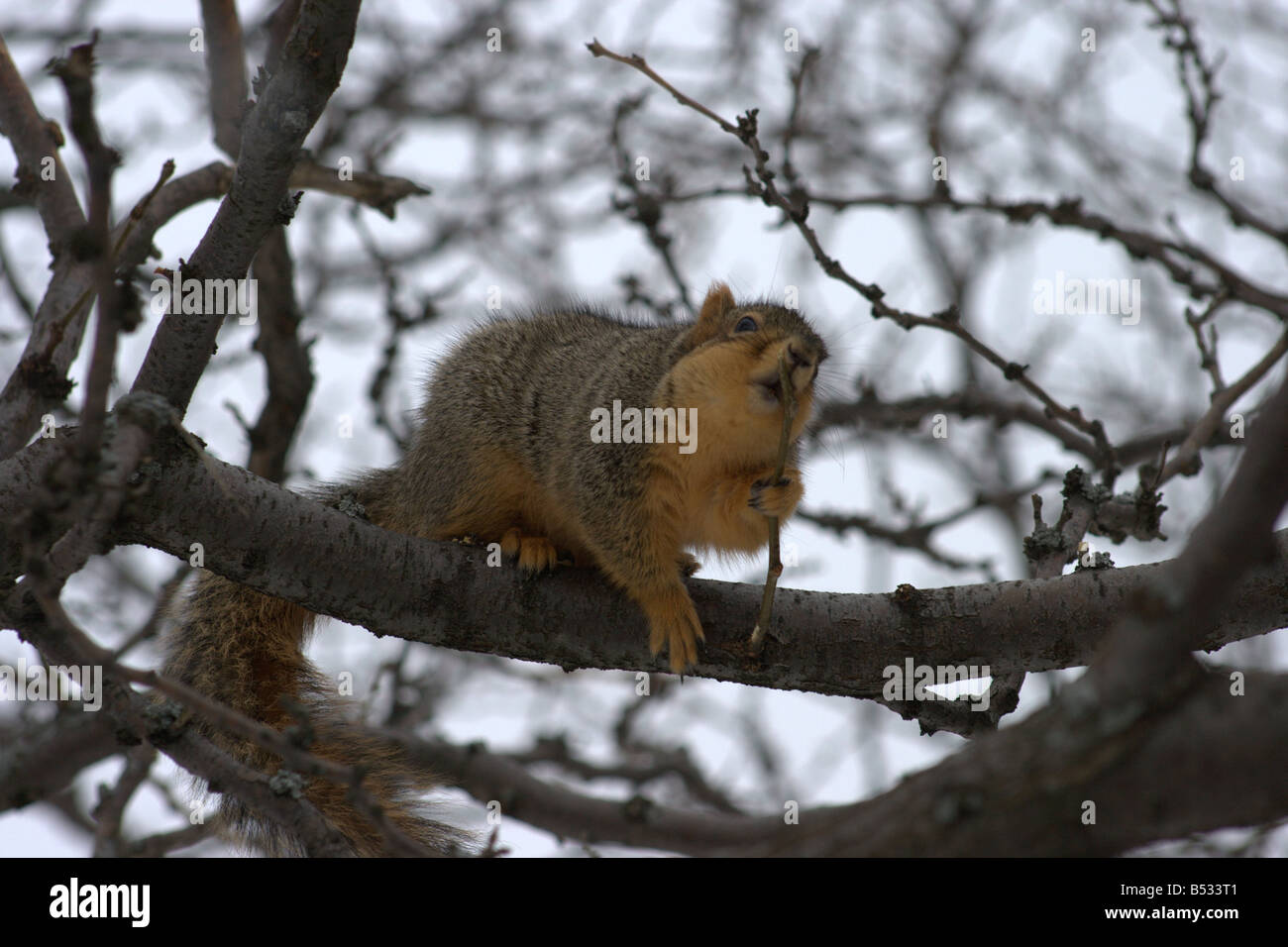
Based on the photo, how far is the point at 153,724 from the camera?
2.45 m

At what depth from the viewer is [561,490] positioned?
3814mm

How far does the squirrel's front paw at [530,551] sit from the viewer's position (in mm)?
3355

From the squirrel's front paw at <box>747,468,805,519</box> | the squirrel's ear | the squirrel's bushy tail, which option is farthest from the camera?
the squirrel's ear

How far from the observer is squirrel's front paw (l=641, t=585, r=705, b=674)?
316cm

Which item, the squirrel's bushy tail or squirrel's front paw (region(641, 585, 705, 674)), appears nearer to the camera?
squirrel's front paw (region(641, 585, 705, 674))

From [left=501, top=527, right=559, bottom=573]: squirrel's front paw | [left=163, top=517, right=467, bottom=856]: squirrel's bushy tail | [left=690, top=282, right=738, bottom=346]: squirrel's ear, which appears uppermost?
[left=690, top=282, right=738, bottom=346]: squirrel's ear

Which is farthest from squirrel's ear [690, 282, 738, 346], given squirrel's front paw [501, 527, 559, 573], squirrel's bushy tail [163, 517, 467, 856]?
squirrel's bushy tail [163, 517, 467, 856]

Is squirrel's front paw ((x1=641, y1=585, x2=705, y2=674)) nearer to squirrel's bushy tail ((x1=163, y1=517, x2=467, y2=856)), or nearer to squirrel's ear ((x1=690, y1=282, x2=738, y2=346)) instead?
squirrel's bushy tail ((x1=163, y1=517, x2=467, y2=856))

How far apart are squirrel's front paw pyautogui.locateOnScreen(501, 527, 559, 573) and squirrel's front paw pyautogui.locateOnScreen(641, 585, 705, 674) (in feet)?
1.14

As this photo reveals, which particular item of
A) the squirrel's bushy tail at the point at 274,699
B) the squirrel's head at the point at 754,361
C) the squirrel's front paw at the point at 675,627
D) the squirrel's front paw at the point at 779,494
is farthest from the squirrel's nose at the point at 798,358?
the squirrel's bushy tail at the point at 274,699

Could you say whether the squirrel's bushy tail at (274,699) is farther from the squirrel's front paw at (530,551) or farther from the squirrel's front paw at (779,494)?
the squirrel's front paw at (779,494)

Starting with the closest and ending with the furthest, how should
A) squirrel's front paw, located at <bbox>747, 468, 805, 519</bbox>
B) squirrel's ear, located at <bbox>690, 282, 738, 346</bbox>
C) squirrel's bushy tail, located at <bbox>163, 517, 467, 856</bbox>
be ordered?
squirrel's front paw, located at <bbox>747, 468, 805, 519</bbox>, squirrel's bushy tail, located at <bbox>163, 517, 467, 856</bbox>, squirrel's ear, located at <bbox>690, 282, 738, 346</bbox>

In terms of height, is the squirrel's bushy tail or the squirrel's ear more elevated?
the squirrel's ear

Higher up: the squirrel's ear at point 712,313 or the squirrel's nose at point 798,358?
the squirrel's ear at point 712,313
